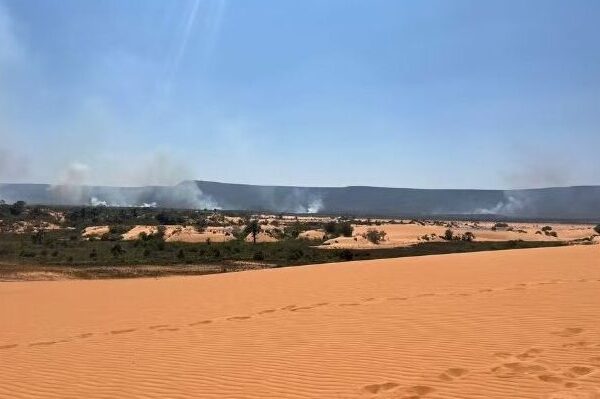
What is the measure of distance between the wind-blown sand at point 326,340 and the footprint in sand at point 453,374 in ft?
0.06

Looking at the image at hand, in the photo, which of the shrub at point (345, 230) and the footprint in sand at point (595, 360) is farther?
the shrub at point (345, 230)

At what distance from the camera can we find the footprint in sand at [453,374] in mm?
5980

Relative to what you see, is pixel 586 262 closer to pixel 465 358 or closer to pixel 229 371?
pixel 465 358

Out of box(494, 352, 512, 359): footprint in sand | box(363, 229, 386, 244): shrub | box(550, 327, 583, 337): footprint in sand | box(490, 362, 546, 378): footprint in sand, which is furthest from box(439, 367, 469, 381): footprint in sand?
box(363, 229, 386, 244): shrub

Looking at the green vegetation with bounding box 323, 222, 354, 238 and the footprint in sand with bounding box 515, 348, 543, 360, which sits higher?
the green vegetation with bounding box 323, 222, 354, 238

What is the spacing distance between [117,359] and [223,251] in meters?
29.3

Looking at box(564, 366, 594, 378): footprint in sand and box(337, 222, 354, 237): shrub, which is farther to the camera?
box(337, 222, 354, 237): shrub

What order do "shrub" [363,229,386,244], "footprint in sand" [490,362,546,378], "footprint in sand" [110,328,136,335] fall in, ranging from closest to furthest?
"footprint in sand" [490,362,546,378], "footprint in sand" [110,328,136,335], "shrub" [363,229,386,244]

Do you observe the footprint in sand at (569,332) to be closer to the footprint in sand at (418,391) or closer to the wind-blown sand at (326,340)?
the wind-blown sand at (326,340)

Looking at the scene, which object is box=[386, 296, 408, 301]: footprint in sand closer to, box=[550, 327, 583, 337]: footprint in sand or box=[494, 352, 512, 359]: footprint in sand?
box=[550, 327, 583, 337]: footprint in sand

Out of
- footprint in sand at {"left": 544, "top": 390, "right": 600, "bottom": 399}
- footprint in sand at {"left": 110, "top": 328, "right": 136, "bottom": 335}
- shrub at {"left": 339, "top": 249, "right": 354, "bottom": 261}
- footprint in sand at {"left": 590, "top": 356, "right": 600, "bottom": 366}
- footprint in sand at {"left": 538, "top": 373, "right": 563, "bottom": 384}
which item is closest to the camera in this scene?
footprint in sand at {"left": 544, "top": 390, "right": 600, "bottom": 399}

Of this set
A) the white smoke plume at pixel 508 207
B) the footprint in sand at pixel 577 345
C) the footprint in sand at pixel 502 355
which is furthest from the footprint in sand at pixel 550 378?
the white smoke plume at pixel 508 207

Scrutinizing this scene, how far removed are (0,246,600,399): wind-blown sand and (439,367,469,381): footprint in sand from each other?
0.02 metres

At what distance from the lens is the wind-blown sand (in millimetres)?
6047
